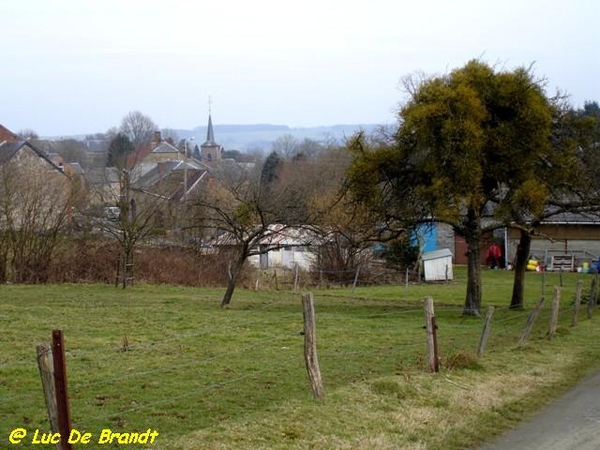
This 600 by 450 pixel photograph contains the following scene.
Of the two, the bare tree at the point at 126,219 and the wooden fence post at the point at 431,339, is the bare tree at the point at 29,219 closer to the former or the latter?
the bare tree at the point at 126,219

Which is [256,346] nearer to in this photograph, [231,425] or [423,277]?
[231,425]

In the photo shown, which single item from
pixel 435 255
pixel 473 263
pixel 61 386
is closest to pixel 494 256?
pixel 435 255

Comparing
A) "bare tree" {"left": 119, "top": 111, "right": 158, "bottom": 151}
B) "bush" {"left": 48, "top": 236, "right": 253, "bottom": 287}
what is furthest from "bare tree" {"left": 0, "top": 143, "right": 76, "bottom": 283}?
"bare tree" {"left": 119, "top": 111, "right": 158, "bottom": 151}

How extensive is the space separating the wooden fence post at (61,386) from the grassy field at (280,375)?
1.17 meters

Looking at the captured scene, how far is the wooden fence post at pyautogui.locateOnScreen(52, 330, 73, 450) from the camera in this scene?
7.88 m

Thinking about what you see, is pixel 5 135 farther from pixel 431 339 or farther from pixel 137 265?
pixel 431 339

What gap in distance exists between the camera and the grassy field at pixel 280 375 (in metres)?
10.0

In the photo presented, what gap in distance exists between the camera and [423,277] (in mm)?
50562

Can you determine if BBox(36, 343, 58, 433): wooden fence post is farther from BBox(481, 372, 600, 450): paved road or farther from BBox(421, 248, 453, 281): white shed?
BBox(421, 248, 453, 281): white shed

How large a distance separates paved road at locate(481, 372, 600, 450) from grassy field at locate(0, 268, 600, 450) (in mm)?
266

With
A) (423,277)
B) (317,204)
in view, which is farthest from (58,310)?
(423,277)

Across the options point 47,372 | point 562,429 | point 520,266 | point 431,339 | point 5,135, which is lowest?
point 562,429

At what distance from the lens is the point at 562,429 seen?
1091cm

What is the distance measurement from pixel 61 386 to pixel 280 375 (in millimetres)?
6440
